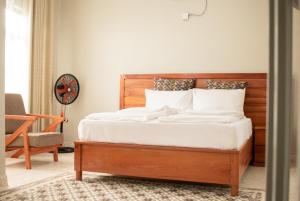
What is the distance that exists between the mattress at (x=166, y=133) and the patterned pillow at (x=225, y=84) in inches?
53.1

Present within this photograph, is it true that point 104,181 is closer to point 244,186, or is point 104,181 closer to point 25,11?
point 244,186

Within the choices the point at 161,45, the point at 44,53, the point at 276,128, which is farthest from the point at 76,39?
the point at 276,128

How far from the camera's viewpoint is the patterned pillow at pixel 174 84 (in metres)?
4.53

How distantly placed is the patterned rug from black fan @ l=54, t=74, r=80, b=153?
1826 mm

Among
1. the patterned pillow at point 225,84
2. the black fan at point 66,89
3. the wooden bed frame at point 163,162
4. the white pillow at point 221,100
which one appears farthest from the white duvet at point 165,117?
the black fan at point 66,89

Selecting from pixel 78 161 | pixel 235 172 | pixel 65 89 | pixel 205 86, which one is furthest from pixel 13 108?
pixel 235 172

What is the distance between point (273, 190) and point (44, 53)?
4.76 meters

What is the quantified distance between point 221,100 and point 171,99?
2.01 ft

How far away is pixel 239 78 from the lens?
14.7ft

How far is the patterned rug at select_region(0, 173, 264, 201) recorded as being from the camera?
2.71 m

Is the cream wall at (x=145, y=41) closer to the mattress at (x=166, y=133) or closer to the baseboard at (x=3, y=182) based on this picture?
the mattress at (x=166, y=133)

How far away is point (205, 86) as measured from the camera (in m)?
4.58

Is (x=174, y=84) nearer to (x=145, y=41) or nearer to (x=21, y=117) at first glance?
(x=145, y=41)

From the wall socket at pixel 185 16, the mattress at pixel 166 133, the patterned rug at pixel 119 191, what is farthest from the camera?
the wall socket at pixel 185 16
